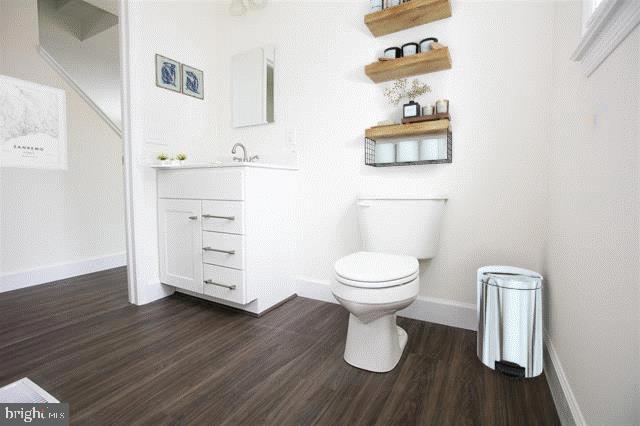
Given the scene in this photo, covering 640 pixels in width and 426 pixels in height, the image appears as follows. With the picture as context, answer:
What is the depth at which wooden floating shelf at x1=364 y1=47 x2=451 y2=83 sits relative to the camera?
153 cm

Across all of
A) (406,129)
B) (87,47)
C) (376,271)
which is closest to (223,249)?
(376,271)

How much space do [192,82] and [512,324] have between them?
2.46 metres

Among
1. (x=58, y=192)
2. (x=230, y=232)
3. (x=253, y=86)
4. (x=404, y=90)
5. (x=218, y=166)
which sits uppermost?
(x=253, y=86)

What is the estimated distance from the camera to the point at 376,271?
1.17 meters

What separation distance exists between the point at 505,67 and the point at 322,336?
160cm

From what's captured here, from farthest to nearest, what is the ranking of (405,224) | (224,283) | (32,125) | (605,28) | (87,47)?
(87,47) → (32,125) → (224,283) → (405,224) → (605,28)

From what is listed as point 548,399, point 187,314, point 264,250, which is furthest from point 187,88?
point 548,399

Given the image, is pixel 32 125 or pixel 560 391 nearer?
pixel 560 391

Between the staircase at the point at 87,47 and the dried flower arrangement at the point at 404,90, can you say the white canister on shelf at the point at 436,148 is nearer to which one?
the dried flower arrangement at the point at 404,90

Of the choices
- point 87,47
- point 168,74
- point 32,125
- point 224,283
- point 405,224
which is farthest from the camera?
point 87,47

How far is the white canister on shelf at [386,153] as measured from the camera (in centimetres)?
171

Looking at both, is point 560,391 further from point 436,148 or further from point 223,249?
point 223,249

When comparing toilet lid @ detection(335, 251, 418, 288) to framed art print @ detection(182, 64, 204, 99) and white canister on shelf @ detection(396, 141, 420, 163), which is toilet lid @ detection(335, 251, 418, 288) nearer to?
white canister on shelf @ detection(396, 141, 420, 163)

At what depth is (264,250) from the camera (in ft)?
5.98
